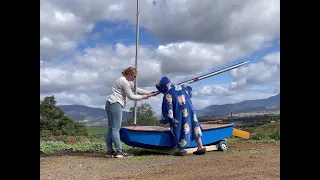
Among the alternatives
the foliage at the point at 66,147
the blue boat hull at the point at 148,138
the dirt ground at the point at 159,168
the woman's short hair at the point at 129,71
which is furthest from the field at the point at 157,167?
the woman's short hair at the point at 129,71

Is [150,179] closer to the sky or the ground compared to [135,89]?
closer to the ground

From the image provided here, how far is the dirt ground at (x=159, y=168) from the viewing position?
428cm

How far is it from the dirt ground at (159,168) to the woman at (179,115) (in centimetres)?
41

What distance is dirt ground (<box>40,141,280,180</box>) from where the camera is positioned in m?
4.28

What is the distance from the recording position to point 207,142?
6.90 metres

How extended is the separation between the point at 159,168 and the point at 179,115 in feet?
5.39

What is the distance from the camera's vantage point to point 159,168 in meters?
4.83

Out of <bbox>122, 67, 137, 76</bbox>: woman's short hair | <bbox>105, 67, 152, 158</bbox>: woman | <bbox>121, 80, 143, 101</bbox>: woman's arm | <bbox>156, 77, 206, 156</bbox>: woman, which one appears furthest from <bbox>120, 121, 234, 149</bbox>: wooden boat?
<bbox>122, 67, 137, 76</bbox>: woman's short hair

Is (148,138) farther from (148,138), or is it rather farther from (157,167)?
(157,167)

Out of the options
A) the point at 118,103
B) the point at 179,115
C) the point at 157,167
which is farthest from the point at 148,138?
the point at 157,167
